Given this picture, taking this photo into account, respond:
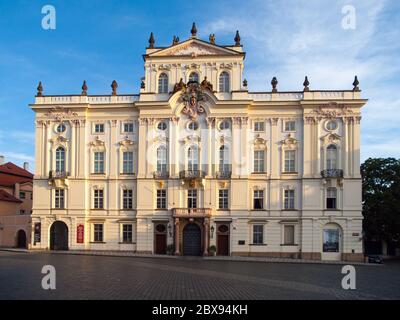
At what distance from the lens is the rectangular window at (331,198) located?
50.4m

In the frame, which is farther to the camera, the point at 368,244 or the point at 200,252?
the point at 368,244

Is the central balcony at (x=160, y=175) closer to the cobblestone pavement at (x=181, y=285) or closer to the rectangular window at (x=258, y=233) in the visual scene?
the rectangular window at (x=258, y=233)

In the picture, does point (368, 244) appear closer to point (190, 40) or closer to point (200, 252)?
point (200, 252)

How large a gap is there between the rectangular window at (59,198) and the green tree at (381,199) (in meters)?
35.1

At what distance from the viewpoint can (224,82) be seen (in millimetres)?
52469

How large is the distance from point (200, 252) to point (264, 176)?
1022cm

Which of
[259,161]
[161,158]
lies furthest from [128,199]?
[259,161]

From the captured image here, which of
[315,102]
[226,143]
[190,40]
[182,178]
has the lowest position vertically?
[182,178]

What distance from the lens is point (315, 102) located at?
167 ft

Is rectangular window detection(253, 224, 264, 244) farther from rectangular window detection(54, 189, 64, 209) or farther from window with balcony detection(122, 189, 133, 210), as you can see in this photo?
rectangular window detection(54, 189, 64, 209)

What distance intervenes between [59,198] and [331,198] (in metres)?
28.6
